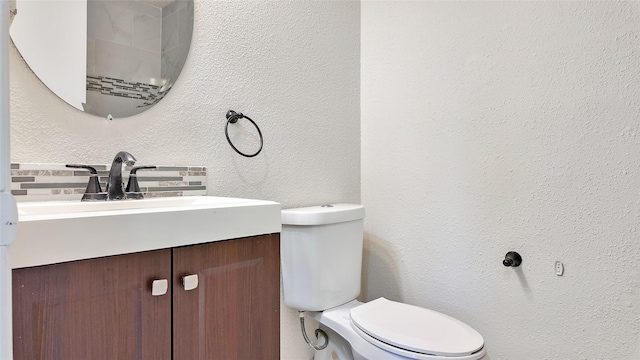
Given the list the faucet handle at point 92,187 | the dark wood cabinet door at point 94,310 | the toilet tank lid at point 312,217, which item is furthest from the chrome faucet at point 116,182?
the toilet tank lid at point 312,217

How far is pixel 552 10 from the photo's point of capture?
1276 mm

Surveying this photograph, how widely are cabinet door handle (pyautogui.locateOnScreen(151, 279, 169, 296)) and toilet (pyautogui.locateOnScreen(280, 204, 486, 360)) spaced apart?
2.08 ft

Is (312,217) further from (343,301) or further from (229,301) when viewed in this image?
(229,301)

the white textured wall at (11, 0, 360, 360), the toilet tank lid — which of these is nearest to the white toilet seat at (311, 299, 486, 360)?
the white textured wall at (11, 0, 360, 360)

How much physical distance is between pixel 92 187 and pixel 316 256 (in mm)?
740

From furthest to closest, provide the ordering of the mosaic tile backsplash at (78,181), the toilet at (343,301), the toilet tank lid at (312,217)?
the toilet tank lid at (312,217)
the toilet at (343,301)
the mosaic tile backsplash at (78,181)

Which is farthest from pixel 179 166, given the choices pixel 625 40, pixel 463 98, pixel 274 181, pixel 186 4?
pixel 625 40

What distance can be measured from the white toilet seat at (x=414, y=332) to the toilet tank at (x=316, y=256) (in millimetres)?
129

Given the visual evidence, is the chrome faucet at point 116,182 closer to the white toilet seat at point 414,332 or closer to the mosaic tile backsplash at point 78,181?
the mosaic tile backsplash at point 78,181

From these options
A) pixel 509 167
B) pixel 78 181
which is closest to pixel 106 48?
pixel 78 181

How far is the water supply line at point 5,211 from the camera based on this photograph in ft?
1.25

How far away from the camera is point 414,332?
1130mm

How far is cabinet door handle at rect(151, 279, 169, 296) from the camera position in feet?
2.25

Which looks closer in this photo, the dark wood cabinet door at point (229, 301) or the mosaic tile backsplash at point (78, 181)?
the dark wood cabinet door at point (229, 301)
